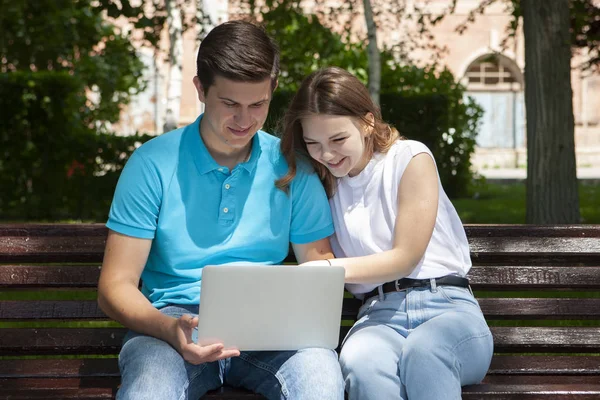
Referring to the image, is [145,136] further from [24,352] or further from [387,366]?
[387,366]

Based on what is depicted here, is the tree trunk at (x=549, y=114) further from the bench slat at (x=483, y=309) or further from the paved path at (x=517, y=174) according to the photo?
the paved path at (x=517, y=174)

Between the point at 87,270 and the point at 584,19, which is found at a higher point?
A: the point at 584,19

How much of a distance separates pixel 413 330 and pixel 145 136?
8148mm

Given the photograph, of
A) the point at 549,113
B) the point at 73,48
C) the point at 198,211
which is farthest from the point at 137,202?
the point at 73,48

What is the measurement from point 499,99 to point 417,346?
25.8 metres

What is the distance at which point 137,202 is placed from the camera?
2.79 meters

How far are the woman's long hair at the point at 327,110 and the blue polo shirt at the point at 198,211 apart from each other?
0.08 metres

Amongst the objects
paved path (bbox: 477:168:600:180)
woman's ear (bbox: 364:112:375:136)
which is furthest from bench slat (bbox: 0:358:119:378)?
paved path (bbox: 477:168:600:180)

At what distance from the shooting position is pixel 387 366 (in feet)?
8.80

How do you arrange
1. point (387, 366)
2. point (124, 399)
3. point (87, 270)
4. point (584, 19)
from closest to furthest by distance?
1. point (124, 399)
2. point (387, 366)
3. point (87, 270)
4. point (584, 19)

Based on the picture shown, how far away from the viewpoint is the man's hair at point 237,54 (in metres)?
2.76

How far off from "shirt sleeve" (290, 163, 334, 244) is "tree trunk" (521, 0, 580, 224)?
12.4 feet

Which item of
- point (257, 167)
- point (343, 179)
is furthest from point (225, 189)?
point (343, 179)

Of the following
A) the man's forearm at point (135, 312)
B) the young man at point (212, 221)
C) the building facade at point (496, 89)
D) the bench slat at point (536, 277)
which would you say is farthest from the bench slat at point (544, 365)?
the building facade at point (496, 89)
